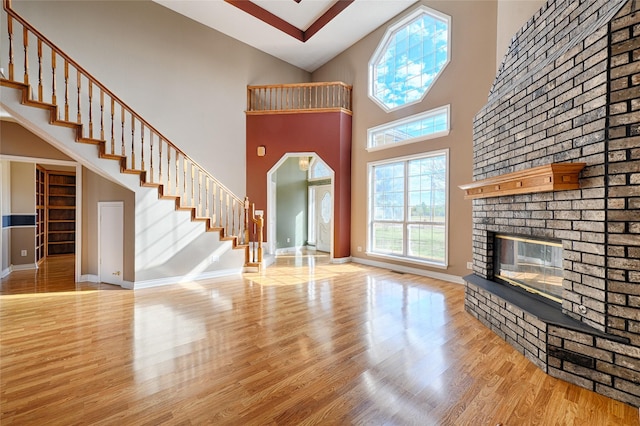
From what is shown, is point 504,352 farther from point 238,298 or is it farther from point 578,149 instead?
point 238,298

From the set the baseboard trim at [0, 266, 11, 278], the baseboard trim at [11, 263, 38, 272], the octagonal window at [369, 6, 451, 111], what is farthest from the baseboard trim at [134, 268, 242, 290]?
the octagonal window at [369, 6, 451, 111]

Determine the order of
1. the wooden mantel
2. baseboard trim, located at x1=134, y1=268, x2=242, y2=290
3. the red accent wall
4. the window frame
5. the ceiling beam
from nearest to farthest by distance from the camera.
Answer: the wooden mantel, baseboard trim, located at x1=134, y1=268, x2=242, y2=290, the window frame, the ceiling beam, the red accent wall

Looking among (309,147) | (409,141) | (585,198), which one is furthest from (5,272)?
(585,198)

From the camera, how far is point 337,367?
6.69 feet

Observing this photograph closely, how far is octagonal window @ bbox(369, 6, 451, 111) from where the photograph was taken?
482 centimetres

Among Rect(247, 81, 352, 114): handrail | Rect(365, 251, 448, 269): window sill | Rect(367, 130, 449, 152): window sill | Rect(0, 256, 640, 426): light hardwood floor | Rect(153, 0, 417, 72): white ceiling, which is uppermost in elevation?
Rect(153, 0, 417, 72): white ceiling

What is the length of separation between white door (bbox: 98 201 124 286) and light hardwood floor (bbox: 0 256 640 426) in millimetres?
730

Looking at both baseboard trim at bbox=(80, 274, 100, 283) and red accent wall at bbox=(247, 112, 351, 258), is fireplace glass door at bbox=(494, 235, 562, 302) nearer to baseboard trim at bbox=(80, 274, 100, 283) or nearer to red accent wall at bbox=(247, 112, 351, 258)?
red accent wall at bbox=(247, 112, 351, 258)

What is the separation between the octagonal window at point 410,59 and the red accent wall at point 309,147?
1106 millimetres

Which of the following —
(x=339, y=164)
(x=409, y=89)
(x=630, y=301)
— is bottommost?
(x=630, y=301)

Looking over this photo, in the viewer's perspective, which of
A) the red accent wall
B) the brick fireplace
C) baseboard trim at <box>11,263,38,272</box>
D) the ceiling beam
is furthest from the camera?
the red accent wall

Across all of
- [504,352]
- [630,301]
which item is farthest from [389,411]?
[630,301]

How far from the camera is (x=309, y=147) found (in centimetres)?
637

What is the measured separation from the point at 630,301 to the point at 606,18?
191cm
